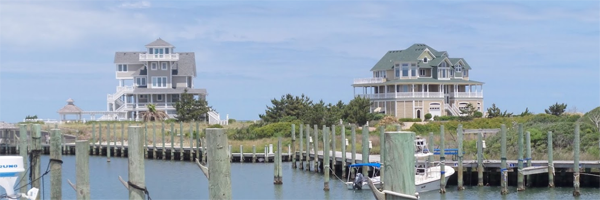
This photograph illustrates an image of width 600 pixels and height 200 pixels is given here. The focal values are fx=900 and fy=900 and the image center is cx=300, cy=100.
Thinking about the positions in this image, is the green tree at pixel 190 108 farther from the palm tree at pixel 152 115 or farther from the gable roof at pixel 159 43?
the gable roof at pixel 159 43

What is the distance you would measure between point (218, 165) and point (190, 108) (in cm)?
6576

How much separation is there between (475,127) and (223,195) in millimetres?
49528

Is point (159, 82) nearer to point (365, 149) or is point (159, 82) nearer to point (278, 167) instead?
point (278, 167)

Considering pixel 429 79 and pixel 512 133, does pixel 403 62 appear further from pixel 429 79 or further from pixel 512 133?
pixel 512 133

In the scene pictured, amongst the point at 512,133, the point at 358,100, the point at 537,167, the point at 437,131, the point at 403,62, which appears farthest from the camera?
the point at 403,62

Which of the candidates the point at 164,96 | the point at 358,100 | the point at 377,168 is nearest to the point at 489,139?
the point at 377,168

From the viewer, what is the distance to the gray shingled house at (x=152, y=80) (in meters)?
83.2

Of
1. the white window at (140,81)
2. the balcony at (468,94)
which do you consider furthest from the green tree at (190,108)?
the balcony at (468,94)

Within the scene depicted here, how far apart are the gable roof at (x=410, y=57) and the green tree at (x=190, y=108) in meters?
17.1

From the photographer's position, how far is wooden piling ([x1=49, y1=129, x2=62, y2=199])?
1830 centimetres

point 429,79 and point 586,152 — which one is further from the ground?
point 429,79

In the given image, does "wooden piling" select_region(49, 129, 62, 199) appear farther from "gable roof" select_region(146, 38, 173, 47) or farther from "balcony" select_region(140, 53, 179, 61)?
"gable roof" select_region(146, 38, 173, 47)

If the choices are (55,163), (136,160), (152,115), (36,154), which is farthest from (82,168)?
(152,115)

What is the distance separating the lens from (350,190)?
3500cm
